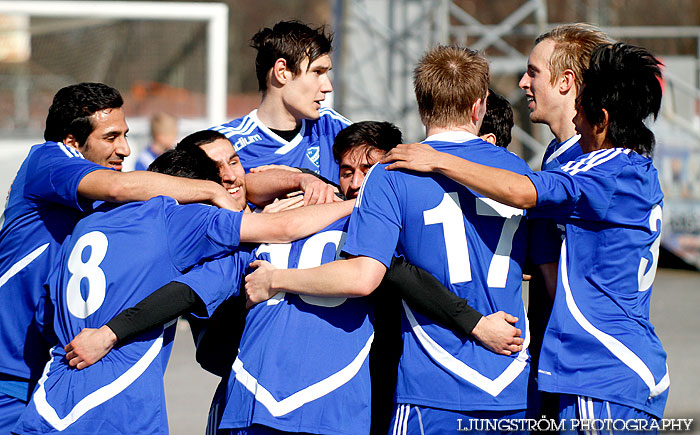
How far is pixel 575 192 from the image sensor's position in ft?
8.92

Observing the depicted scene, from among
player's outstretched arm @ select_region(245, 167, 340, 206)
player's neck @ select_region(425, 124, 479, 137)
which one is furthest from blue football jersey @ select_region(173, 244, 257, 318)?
player's neck @ select_region(425, 124, 479, 137)

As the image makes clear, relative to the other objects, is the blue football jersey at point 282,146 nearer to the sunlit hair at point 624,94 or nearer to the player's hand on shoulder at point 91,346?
the player's hand on shoulder at point 91,346

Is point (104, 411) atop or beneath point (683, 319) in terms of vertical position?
atop

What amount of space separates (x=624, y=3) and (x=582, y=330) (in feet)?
103

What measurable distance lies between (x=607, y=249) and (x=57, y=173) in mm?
2164

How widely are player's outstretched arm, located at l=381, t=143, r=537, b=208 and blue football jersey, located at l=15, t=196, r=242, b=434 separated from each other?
737 millimetres

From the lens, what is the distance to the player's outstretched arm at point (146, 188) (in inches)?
118

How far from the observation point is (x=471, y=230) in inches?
109

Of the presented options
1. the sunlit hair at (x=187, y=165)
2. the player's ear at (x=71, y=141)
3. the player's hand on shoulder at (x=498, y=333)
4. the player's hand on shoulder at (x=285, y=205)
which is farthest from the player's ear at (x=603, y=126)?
the player's ear at (x=71, y=141)

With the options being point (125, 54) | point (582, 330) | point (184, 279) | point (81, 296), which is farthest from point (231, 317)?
point (125, 54)

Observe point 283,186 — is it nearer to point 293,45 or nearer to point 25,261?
point 293,45

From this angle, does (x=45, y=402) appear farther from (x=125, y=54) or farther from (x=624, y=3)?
(x=624, y=3)

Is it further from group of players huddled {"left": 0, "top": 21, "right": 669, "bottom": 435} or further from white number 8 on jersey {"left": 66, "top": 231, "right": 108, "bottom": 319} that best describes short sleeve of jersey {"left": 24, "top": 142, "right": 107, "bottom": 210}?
white number 8 on jersey {"left": 66, "top": 231, "right": 108, "bottom": 319}

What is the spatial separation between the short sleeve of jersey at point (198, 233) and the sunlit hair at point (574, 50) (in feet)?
4.66
